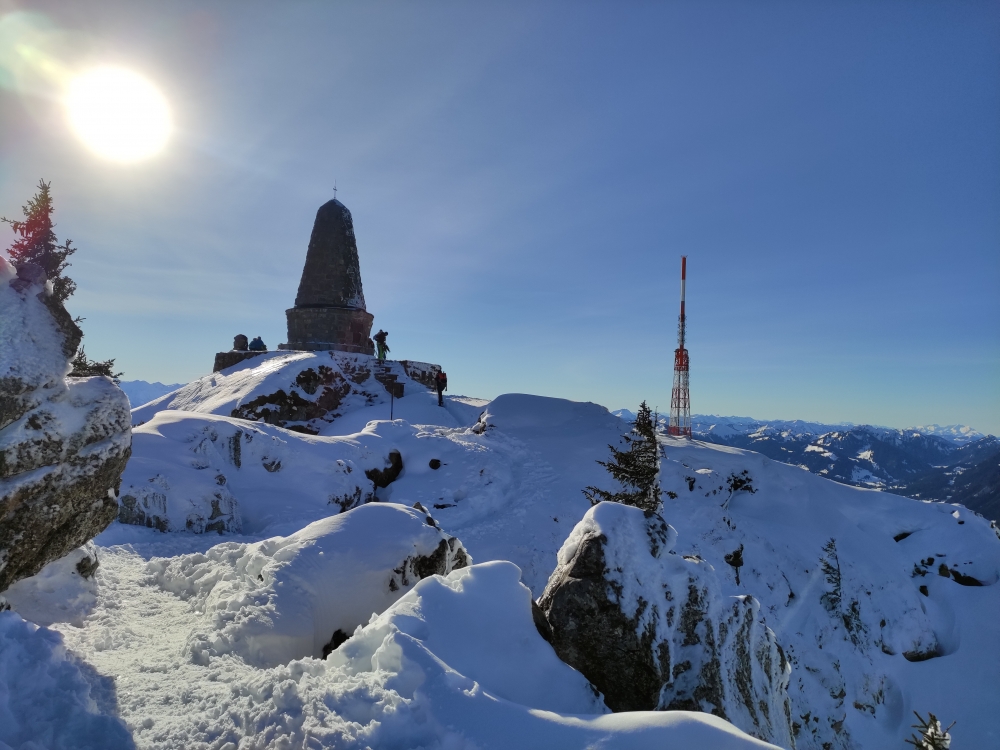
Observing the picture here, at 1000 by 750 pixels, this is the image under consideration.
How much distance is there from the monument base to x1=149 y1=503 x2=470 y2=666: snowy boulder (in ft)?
68.6

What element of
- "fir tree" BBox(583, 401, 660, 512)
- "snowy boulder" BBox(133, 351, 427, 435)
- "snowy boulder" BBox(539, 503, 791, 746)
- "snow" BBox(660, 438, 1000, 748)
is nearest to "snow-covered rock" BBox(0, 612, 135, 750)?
"snowy boulder" BBox(539, 503, 791, 746)

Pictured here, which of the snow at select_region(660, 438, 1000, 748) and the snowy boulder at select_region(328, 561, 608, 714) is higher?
the snowy boulder at select_region(328, 561, 608, 714)

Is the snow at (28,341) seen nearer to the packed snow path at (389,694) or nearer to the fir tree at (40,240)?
the fir tree at (40,240)

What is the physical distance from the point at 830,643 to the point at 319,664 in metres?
17.0

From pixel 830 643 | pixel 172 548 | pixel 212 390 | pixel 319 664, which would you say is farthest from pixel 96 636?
pixel 212 390

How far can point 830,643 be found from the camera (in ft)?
49.5

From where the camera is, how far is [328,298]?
27.6 metres

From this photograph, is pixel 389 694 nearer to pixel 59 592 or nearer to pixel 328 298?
pixel 59 592

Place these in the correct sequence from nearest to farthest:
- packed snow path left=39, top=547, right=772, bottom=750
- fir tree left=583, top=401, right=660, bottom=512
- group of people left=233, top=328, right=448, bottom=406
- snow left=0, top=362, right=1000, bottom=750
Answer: packed snow path left=39, top=547, right=772, bottom=750 → snow left=0, top=362, right=1000, bottom=750 → fir tree left=583, top=401, right=660, bottom=512 → group of people left=233, top=328, right=448, bottom=406

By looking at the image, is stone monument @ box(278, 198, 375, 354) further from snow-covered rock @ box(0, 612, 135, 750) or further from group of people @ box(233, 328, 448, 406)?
snow-covered rock @ box(0, 612, 135, 750)

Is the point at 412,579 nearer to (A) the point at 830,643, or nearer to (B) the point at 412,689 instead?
(B) the point at 412,689

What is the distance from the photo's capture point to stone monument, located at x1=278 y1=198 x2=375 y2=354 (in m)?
27.5

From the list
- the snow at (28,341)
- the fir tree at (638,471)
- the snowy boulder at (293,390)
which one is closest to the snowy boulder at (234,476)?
the snow at (28,341)

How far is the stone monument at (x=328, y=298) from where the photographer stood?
90.2 feet
